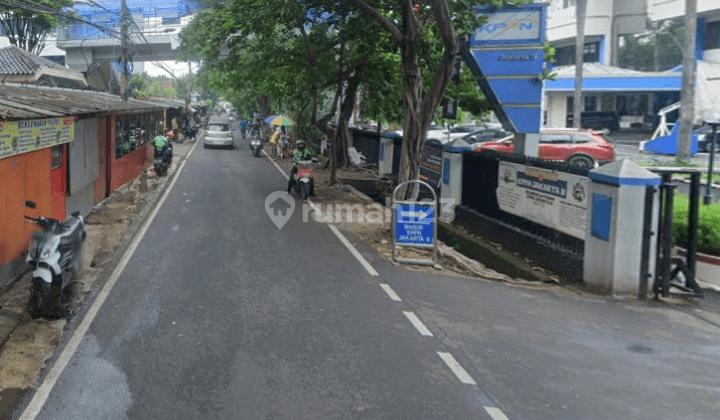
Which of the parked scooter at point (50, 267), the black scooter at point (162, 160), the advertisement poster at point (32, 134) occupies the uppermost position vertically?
the advertisement poster at point (32, 134)

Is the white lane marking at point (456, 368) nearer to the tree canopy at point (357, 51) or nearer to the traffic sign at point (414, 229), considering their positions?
the traffic sign at point (414, 229)

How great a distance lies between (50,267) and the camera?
7645 millimetres

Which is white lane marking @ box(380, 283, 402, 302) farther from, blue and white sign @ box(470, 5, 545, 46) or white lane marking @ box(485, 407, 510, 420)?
blue and white sign @ box(470, 5, 545, 46)

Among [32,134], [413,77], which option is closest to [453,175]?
Result: [413,77]

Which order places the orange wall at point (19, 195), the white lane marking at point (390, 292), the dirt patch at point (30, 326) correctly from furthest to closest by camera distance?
the orange wall at point (19, 195) → the white lane marking at point (390, 292) → the dirt patch at point (30, 326)

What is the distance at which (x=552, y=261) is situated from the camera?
432 inches

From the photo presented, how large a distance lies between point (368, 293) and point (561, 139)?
1870 centimetres

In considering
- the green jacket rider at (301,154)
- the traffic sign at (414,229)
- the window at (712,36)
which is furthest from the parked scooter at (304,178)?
the window at (712,36)

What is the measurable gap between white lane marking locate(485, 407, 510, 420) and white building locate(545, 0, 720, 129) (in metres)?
45.2

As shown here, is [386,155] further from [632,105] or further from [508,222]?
[632,105]

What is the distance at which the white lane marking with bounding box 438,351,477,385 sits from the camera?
19.7 feet

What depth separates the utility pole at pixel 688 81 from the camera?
28.3 meters

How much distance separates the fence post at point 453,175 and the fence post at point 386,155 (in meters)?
7.82

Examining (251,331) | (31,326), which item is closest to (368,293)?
(251,331)
